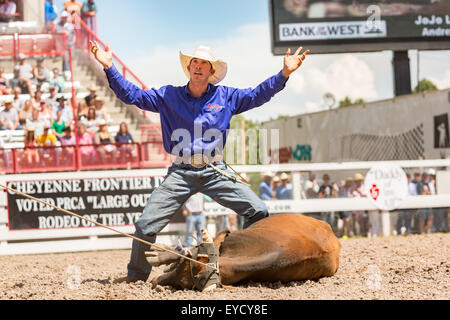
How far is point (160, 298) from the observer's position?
414 cm

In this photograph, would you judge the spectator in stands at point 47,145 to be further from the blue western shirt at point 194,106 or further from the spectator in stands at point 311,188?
the blue western shirt at point 194,106

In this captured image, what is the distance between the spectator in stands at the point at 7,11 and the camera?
19.4 metres

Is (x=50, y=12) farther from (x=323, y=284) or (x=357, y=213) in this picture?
(x=323, y=284)

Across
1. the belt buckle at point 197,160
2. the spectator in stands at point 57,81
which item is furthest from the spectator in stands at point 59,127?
the belt buckle at point 197,160

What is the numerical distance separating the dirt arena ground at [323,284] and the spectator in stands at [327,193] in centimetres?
335

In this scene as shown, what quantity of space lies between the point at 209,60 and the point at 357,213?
644 cm

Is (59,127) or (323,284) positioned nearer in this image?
(323,284)

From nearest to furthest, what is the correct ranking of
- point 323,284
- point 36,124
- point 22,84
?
point 323,284
point 36,124
point 22,84

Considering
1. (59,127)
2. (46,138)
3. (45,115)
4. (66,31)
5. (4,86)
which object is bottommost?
(46,138)

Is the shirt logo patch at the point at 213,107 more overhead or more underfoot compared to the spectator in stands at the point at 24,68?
more underfoot

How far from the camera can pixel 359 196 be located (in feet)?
35.6

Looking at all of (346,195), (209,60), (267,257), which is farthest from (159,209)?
(346,195)
